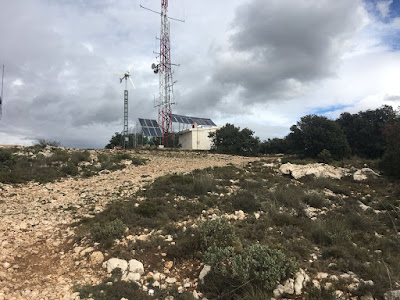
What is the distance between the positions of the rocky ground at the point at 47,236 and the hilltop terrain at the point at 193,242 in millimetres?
26

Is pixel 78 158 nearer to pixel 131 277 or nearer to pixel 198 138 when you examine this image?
pixel 131 277

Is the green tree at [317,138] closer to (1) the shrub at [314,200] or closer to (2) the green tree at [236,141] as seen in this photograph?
(2) the green tree at [236,141]

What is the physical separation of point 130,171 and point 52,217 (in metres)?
7.56

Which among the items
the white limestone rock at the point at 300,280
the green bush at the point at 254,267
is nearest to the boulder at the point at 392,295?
the white limestone rock at the point at 300,280

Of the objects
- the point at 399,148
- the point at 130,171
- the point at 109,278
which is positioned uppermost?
the point at 399,148

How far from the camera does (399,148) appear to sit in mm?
16891

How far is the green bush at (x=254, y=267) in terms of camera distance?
433cm

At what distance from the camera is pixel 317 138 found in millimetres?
27562

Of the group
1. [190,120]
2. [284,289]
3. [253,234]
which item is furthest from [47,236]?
[190,120]

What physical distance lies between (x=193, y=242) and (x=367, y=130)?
36.2 m

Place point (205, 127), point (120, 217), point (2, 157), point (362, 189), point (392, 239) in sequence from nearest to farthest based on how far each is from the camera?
1. point (392, 239)
2. point (120, 217)
3. point (362, 189)
4. point (2, 157)
5. point (205, 127)

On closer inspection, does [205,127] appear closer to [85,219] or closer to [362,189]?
[362,189]

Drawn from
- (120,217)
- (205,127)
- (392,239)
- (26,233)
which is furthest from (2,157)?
(205,127)

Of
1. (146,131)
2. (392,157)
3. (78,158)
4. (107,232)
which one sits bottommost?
(107,232)
